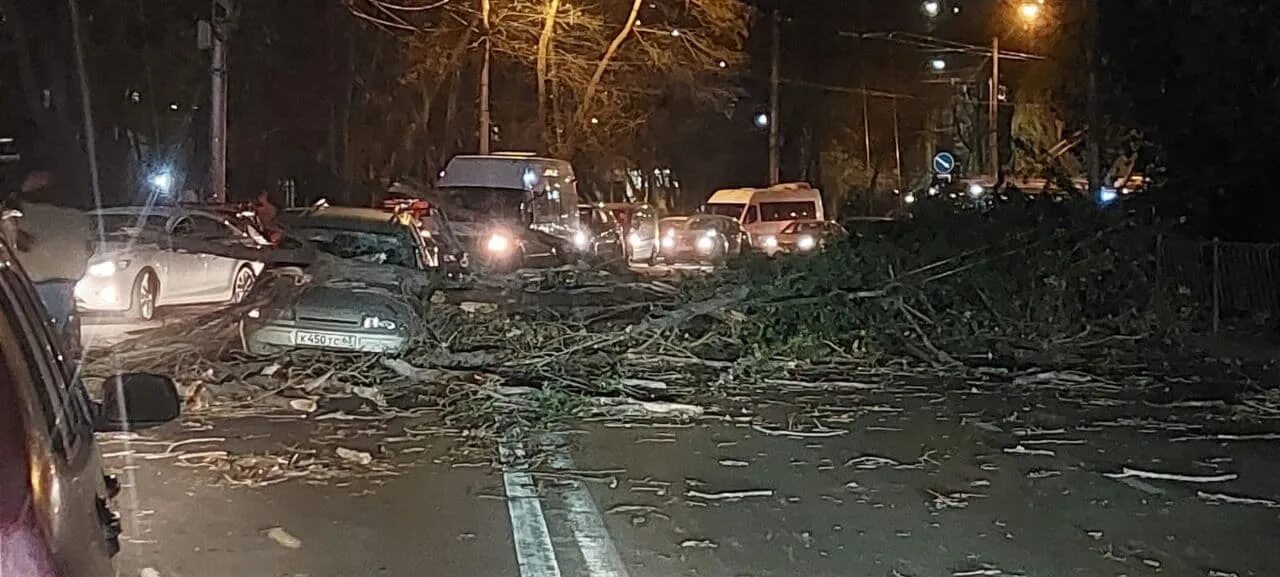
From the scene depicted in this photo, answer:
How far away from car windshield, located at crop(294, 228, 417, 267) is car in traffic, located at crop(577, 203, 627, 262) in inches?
569

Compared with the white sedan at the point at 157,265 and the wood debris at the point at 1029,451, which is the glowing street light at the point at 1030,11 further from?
the wood debris at the point at 1029,451

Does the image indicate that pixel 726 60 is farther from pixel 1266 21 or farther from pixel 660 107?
pixel 1266 21

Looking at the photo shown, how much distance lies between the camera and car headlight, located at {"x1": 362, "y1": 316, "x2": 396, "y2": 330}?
51.6 feet

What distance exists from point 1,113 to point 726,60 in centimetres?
2687

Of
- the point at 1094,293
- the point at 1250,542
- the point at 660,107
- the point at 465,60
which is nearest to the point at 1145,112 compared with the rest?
the point at 1094,293

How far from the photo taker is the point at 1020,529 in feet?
29.7

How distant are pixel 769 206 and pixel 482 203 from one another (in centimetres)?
1999

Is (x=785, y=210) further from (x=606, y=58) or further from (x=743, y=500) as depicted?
(x=743, y=500)

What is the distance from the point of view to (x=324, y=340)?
611 inches

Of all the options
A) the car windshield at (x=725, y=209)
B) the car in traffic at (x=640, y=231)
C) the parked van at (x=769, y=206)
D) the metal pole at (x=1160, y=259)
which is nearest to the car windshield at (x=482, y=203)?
the car in traffic at (x=640, y=231)

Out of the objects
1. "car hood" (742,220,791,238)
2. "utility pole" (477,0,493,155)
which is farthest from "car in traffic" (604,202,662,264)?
"utility pole" (477,0,493,155)

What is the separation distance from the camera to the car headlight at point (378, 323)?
15.7m

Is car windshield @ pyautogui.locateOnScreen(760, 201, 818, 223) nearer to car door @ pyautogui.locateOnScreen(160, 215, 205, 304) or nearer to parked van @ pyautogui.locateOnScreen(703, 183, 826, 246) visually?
parked van @ pyautogui.locateOnScreen(703, 183, 826, 246)

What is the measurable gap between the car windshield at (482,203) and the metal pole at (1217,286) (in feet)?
37.4
